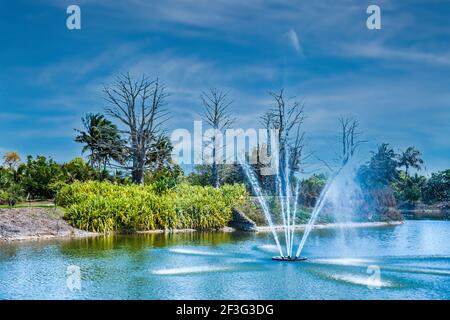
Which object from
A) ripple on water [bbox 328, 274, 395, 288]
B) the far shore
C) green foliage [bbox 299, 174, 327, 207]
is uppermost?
green foliage [bbox 299, 174, 327, 207]

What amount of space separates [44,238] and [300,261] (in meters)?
8.71

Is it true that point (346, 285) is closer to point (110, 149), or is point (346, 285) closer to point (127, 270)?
point (127, 270)

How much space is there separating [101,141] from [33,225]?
15460 mm

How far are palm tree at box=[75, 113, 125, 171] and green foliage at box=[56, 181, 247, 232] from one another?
8637 mm

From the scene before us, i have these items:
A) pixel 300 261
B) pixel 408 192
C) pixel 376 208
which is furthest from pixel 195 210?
pixel 408 192

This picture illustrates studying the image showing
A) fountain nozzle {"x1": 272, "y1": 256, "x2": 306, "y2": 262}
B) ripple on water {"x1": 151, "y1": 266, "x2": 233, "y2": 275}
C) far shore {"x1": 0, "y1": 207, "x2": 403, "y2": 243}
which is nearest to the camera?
ripple on water {"x1": 151, "y1": 266, "x2": 233, "y2": 275}

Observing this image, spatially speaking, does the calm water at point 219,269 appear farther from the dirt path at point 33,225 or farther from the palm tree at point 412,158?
the palm tree at point 412,158

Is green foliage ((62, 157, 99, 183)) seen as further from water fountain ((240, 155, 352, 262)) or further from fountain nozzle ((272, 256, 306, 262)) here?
fountain nozzle ((272, 256, 306, 262))

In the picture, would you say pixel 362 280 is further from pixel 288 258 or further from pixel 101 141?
pixel 101 141

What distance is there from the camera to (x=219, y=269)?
11.1 m

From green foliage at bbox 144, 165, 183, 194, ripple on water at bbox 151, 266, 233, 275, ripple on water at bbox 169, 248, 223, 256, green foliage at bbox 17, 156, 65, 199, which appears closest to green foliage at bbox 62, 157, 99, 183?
green foliage at bbox 17, 156, 65, 199

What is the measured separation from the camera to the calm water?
881cm

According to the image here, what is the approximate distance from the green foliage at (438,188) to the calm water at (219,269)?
80.3 feet

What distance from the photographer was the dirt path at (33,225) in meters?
16.7
